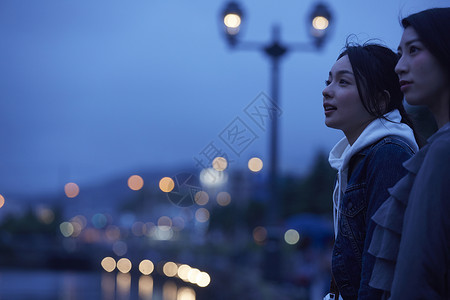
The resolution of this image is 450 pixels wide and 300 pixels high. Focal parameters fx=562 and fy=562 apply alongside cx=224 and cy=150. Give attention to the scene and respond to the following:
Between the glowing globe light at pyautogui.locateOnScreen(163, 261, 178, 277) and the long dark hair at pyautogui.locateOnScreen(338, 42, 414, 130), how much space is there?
4398 centimetres

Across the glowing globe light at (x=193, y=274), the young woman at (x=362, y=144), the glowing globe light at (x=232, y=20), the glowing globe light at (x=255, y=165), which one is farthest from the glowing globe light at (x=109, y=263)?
the young woman at (x=362, y=144)

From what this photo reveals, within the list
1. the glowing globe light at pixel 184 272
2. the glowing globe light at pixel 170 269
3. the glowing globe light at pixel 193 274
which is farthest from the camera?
the glowing globe light at pixel 170 269

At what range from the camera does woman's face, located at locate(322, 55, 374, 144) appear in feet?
6.77

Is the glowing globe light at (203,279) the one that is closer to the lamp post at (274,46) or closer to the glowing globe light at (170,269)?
the glowing globe light at (170,269)

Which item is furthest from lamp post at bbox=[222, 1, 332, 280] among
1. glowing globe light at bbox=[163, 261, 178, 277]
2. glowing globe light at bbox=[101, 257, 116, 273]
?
glowing globe light at bbox=[101, 257, 116, 273]

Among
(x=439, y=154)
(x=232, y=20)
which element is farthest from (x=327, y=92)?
(x=232, y=20)

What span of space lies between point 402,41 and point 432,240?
23.6 inches

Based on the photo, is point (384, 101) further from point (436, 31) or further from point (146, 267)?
point (146, 267)

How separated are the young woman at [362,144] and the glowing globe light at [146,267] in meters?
56.1

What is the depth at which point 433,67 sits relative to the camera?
1.54 metres

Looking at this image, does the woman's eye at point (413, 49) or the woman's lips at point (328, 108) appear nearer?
the woman's eye at point (413, 49)

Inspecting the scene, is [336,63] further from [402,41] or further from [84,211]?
[84,211]

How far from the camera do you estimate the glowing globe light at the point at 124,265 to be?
62494 mm

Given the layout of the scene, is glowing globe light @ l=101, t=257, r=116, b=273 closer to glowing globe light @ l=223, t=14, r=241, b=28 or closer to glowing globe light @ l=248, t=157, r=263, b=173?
glowing globe light @ l=248, t=157, r=263, b=173
